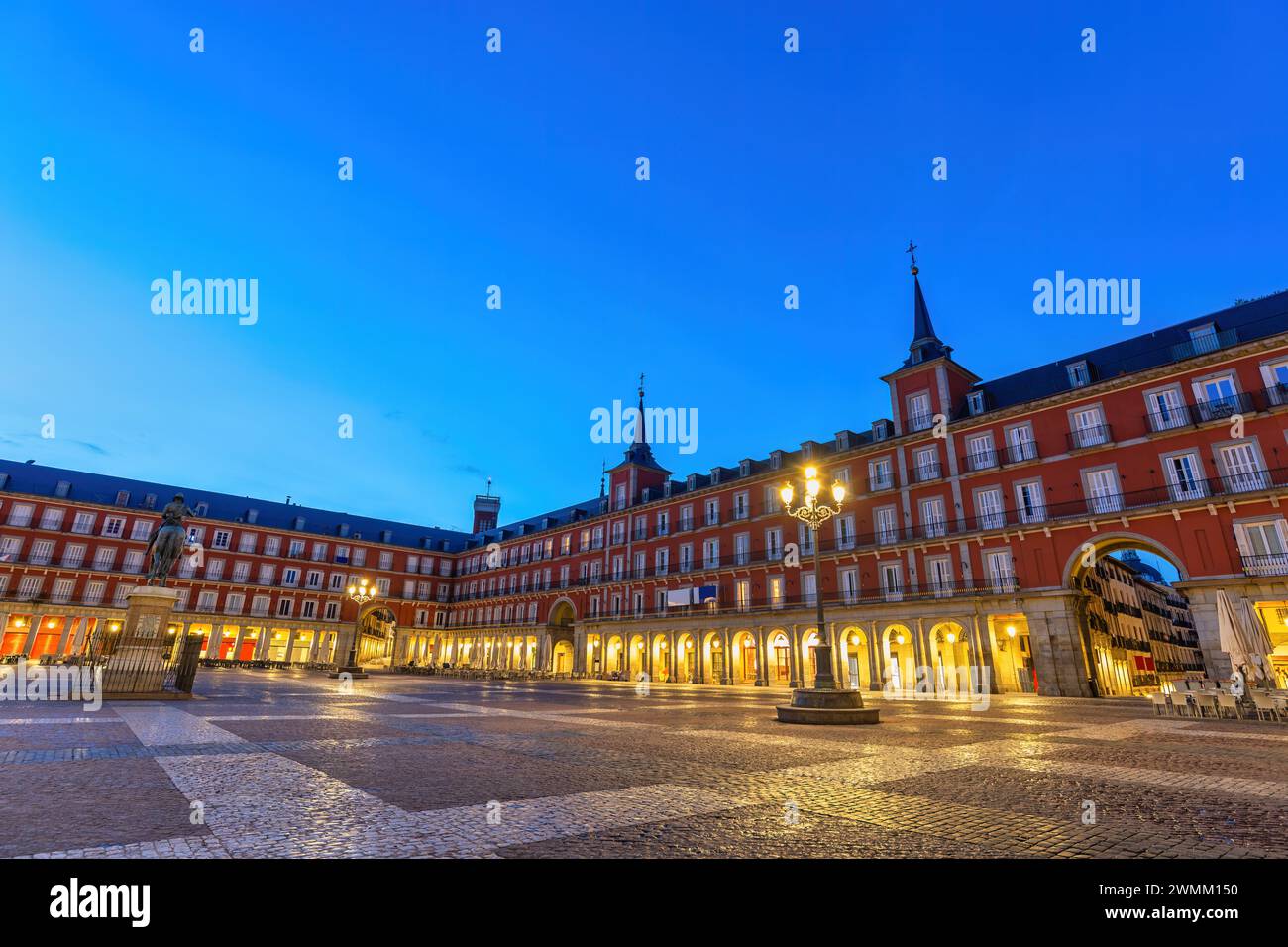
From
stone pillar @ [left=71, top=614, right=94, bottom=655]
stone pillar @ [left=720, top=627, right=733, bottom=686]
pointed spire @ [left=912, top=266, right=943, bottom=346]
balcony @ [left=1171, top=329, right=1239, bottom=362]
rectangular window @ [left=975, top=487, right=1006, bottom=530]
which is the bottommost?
stone pillar @ [left=720, top=627, right=733, bottom=686]

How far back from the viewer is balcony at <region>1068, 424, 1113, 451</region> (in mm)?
24781

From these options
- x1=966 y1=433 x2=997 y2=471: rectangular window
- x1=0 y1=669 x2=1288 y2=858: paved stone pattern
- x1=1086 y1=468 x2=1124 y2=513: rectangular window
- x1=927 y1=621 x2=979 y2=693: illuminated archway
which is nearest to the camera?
x1=0 y1=669 x2=1288 y2=858: paved stone pattern

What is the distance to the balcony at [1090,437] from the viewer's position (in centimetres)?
2478

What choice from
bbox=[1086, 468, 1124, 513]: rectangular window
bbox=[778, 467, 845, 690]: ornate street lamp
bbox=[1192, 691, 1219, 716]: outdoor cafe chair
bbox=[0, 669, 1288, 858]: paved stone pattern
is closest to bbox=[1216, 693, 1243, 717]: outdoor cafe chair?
bbox=[1192, 691, 1219, 716]: outdoor cafe chair

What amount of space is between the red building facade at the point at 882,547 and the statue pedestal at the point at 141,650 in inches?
571

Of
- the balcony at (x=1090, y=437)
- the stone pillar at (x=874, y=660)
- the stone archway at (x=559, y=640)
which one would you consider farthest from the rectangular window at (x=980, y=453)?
the stone archway at (x=559, y=640)

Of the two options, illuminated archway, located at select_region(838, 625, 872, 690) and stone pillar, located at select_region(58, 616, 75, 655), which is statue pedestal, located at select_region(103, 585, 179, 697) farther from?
stone pillar, located at select_region(58, 616, 75, 655)

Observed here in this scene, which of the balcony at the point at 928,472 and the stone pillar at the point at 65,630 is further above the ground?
the balcony at the point at 928,472

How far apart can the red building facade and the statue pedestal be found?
1450cm

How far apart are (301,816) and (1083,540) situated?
2901 centimetres

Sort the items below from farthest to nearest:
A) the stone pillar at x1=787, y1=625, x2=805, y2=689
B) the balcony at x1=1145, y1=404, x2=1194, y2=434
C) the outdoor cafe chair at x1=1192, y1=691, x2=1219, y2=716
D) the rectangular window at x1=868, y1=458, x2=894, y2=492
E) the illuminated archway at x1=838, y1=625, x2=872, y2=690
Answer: the stone pillar at x1=787, y1=625, x2=805, y2=689 → the rectangular window at x1=868, y1=458, x2=894, y2=492 → the illuminated archway at x1=838, y1=625, x2=872, y2=690 → the balcony at x1=1145, y1=404, x2=1194, y2=434 → the outdoor cafe chair at x1=1192, y1=691, x2=1219, y2=716

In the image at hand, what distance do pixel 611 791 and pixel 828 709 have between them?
25.1 ft

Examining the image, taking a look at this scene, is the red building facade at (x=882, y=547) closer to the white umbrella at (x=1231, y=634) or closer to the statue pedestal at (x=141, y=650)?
the white umbrella at (x=1231, y=634)
